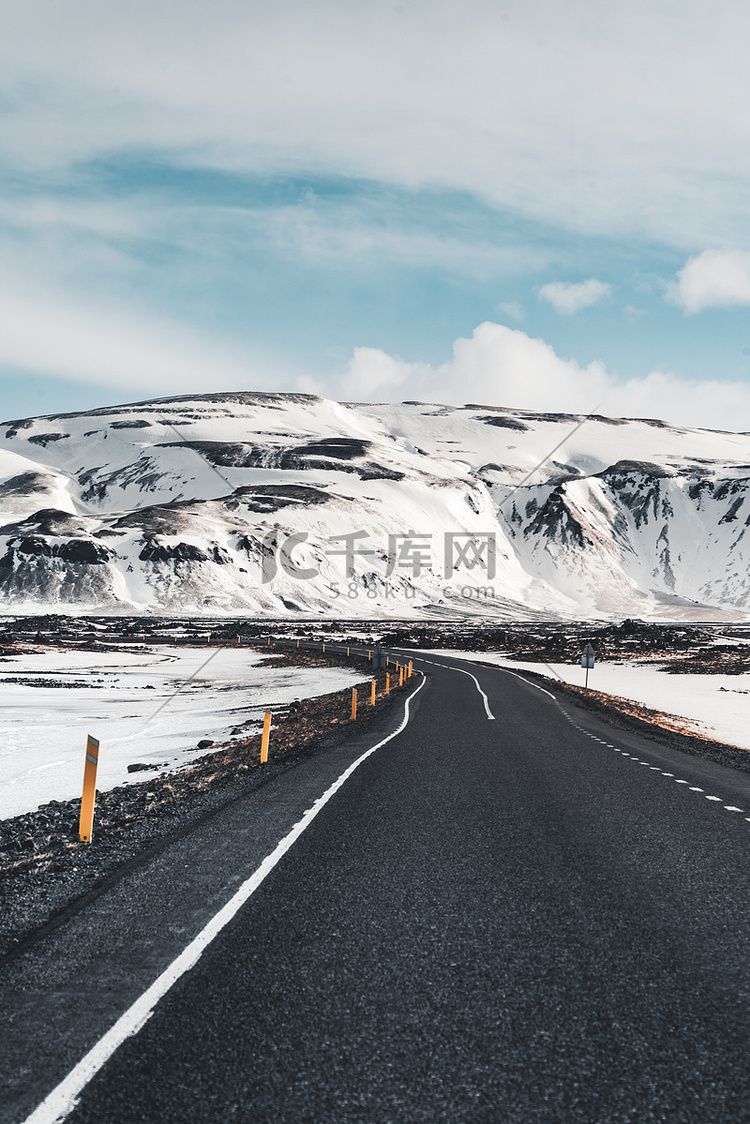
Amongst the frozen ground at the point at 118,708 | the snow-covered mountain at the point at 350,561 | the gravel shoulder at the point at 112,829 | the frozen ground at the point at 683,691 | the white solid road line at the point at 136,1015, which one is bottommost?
the frozen ground at the point at 118,708

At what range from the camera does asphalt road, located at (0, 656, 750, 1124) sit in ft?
10.8

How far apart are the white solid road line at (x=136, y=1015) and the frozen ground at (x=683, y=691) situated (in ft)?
49.1

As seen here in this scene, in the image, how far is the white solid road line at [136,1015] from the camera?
3178 millimetres

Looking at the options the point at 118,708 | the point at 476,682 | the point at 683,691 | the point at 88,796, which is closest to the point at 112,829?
the point at 88,796

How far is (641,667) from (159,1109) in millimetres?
57345

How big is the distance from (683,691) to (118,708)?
28782mm

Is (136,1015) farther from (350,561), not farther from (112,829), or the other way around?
(350,561)

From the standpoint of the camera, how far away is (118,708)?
27.2 metres

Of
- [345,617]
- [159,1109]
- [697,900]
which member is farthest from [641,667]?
[345,617]

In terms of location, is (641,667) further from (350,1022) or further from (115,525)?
(115,525)

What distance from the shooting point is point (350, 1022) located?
12.8ft

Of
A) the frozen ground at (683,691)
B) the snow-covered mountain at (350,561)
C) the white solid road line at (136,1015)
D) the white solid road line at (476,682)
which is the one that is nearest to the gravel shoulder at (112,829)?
the white solid road line at (136,1015)

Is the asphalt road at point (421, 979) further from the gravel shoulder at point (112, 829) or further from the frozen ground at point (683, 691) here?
the frozen ground at point (683, 691)

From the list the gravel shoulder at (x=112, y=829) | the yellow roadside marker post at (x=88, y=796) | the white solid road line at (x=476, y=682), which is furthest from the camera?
the white solid road line at (x=476, y=682)
